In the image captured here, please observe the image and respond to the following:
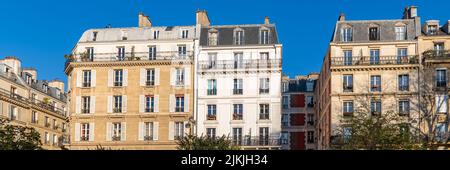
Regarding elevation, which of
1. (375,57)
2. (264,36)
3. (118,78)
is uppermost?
(264,36)

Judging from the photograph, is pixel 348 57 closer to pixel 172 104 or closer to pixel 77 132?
pixel 172 104

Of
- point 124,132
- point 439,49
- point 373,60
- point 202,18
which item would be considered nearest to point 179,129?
point 124,132

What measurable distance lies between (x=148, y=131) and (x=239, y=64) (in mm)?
10140

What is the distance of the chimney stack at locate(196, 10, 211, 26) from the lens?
2349 inches

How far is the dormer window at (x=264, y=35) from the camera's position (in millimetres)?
57344

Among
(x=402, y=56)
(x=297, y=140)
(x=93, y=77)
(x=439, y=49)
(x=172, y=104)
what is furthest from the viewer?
(x=297, y=140)

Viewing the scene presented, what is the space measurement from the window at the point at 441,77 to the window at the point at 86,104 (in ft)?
101

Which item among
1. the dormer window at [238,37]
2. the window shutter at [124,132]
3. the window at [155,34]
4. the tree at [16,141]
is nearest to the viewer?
the tree at [16,141]

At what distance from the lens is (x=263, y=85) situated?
5578 cm

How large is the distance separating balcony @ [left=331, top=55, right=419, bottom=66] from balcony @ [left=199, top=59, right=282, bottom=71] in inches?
207

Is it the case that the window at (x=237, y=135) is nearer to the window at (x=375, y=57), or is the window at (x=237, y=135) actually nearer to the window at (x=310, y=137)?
the window at (x=375, y=57)

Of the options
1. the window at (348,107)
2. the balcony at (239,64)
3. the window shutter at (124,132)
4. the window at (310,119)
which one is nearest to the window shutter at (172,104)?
the balcony at (239,64)
